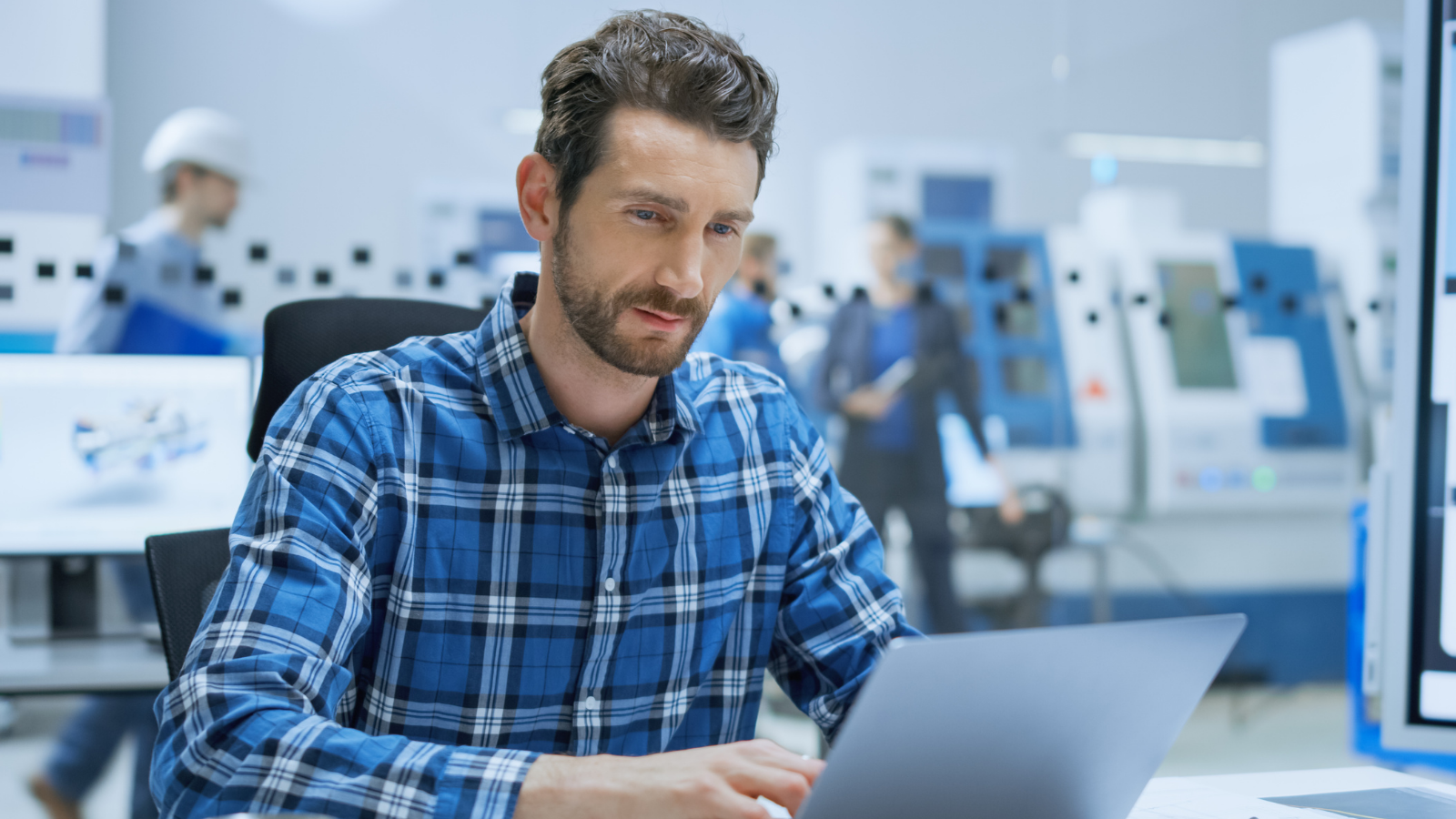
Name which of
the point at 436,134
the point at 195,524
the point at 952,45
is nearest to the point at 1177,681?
the point at 195,524

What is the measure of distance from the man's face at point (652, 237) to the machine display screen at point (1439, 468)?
544 mm

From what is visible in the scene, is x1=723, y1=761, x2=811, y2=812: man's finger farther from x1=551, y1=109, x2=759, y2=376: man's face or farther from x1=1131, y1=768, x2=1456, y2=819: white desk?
x1=551, y1=109, x2=759, y2=376: man's face

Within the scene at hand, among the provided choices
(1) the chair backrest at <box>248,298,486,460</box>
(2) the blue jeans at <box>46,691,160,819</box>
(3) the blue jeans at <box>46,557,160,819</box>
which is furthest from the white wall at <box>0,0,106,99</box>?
(1) the chair backrest at <box>248,298,486,460</box>

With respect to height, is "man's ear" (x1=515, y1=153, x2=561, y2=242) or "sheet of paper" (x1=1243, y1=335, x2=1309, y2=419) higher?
"man's ear" (x1=515, y1=153, x2=561, y2=242)

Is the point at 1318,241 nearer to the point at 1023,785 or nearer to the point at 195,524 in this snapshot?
the point at 195,524

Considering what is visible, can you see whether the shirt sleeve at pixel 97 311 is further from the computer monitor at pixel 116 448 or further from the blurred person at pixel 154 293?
the computer monitor at pixel 116 448

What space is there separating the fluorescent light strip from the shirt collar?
2.86 m

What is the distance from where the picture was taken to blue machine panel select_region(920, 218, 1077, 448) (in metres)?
3.46

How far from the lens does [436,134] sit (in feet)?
9.67

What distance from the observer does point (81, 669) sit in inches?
64.0

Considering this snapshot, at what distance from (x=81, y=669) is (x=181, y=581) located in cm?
83

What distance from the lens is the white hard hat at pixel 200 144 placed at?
268cm

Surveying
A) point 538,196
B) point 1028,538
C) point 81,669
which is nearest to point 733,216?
point 538,196

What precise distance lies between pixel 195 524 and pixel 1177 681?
1793 millimetres
